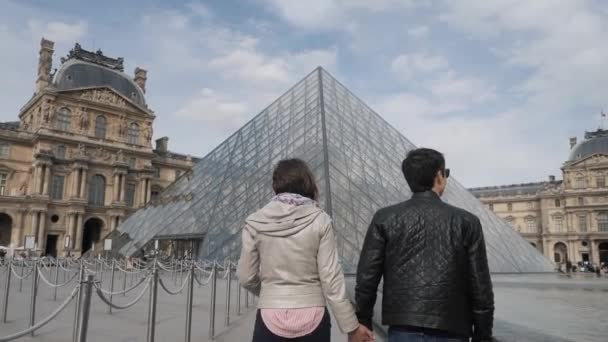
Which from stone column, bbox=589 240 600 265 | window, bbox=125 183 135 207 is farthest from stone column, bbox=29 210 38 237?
stone column, bbox=589 240 600 265

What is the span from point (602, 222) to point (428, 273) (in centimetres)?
6004

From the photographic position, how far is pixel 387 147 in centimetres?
1748

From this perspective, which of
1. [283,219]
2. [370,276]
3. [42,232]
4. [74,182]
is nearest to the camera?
[370,276]

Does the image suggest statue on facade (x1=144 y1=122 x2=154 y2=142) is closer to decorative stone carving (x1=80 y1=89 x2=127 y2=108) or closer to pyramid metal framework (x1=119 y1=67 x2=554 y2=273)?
decorative stone carving (x1=80 y1=89 x2=127 y2=108)

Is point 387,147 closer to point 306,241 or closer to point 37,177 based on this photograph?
point 306,241

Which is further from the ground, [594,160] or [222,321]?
[594,160]

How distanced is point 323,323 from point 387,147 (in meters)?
15.8

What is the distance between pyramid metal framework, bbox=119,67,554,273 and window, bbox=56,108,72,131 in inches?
942

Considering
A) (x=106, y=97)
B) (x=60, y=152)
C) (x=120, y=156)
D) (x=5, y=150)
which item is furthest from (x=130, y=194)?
(x=5, y=150)

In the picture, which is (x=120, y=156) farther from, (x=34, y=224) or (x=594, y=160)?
(x=594, y=160)

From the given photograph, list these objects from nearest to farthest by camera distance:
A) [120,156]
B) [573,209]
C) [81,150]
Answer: [81,150] → [120,156] → [573,209]

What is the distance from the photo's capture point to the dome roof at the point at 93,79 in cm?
4103

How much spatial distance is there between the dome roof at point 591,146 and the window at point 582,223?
22.8 feet

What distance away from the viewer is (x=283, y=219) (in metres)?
2.10
